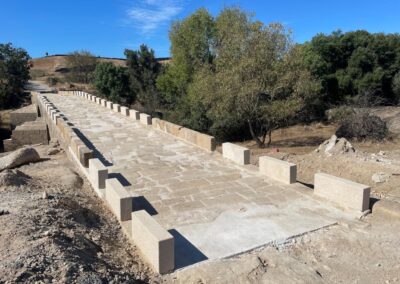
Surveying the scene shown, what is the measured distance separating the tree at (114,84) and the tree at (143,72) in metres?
0.65

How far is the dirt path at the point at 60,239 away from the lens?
277 centimetres

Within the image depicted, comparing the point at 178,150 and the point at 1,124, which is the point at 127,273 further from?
the point at 1,124

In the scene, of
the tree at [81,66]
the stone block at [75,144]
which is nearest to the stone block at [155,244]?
the stone block at [75,144]

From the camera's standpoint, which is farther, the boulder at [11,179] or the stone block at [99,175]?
the boulder at [11,179]

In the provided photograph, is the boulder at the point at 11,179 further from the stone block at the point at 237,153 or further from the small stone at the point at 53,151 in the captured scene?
the small stone at the point at 53,151

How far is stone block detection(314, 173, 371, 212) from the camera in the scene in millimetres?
4414

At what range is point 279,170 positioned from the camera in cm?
568

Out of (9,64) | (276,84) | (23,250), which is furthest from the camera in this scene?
(9,64)

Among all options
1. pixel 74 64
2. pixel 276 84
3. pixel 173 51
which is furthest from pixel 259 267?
pixel 74 64

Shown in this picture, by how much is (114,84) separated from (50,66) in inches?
1873

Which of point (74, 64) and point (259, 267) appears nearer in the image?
point (259, 267)

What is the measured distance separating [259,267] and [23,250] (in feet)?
7.39

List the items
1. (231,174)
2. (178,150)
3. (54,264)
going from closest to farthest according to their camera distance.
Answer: (54,264) < (231,174) < (178,150)

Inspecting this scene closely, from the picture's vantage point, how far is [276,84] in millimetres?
13492
